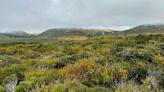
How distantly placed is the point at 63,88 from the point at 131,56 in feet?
21.9

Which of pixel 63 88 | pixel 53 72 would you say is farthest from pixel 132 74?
pixel 63 88

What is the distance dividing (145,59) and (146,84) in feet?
17.8

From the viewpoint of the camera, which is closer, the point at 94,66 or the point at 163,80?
the point at 163,80

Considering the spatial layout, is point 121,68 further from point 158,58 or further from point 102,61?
point 158,58

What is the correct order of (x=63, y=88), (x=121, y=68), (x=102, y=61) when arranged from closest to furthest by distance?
(x=63, y=88) → (x=121, y=68) → (x=102, y=61)

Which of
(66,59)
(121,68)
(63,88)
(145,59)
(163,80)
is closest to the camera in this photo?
(63,88)

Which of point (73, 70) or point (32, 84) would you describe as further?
point (73, 70)

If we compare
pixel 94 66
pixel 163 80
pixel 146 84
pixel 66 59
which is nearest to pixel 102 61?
pixel 94 66

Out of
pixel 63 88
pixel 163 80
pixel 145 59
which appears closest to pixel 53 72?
pixel 63 88

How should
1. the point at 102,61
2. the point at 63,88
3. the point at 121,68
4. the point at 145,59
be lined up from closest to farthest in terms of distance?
the point at 63,88 → the point at 121,68 → the point at 102,61 → the point at 145,59

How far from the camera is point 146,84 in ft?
25.5

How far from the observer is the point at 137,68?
34.4 feet

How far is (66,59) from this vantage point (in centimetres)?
1438

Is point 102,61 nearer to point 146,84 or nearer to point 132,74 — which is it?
point 132,74
